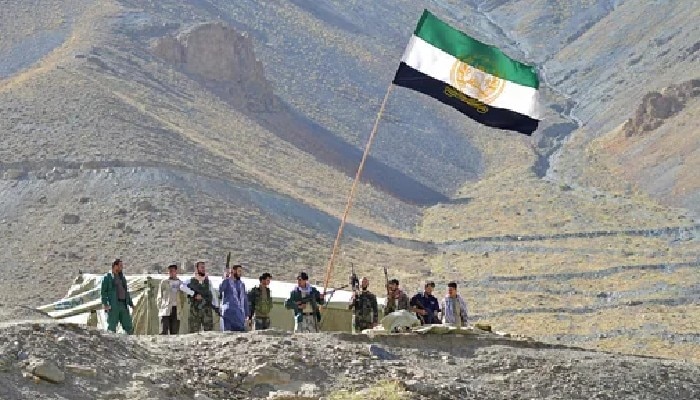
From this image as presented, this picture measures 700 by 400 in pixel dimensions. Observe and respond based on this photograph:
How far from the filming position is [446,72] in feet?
61.8

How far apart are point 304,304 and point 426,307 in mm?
1474

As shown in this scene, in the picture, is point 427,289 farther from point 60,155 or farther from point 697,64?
point 697,64

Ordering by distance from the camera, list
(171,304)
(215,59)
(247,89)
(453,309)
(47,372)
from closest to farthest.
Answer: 1. (47,372)
2. (171,304)
3. (453,309)
4. (215,59)
5. (247,89)

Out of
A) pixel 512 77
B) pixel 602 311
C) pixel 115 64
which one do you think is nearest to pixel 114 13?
pixel 115 64

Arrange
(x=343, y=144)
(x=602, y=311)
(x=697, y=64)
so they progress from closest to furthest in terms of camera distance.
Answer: (x=602, y=311) < (x=343, y=144) < (x=697, y=64)

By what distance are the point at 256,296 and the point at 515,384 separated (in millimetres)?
3829

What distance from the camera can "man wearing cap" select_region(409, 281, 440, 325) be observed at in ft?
55.7

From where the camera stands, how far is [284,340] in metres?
13.5

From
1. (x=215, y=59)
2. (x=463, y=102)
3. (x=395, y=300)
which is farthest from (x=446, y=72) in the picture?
(x=215, y=59)

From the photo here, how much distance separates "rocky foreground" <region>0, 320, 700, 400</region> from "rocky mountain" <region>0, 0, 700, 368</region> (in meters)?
15.2

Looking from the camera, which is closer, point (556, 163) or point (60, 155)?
point (60, 155)

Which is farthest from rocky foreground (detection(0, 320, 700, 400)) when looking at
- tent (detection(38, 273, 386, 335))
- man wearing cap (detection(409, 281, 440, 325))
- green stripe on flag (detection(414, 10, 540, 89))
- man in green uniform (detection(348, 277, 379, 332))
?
tent (detection(38, 273, 386, 335))

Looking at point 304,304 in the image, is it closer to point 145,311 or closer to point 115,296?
point 115,296

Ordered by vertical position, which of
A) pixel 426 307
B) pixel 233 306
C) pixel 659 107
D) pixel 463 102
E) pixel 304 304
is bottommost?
pixel 233 306
